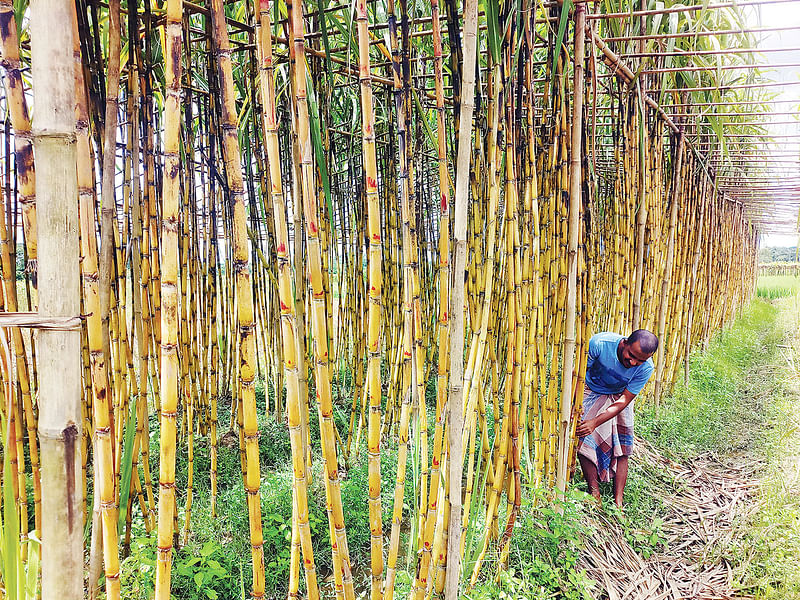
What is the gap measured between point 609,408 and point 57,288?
84.7 inches

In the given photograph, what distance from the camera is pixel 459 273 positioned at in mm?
1028

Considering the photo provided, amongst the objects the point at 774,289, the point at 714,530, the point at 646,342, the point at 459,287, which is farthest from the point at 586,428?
the point at 774,289

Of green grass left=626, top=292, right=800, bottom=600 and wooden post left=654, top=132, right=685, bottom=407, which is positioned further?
wooden post left=654, top=132, right=685, bottom=407

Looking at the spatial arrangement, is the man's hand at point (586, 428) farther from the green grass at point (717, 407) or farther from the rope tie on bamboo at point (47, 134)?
the rope tie on bamboo at point (47, 134)

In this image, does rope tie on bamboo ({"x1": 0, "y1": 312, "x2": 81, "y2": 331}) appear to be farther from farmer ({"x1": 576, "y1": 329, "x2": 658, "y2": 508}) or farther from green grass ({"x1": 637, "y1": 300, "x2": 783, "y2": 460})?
green grass ({"x1": 637, "y1": 300, "x2": 783, "y2": 460})

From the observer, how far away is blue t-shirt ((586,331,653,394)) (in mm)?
2213

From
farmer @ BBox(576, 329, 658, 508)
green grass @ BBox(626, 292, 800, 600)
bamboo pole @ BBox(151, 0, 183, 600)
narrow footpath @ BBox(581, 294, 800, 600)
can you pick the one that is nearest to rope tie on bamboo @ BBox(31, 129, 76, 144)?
bamboo pole @ BBox(151, 0, 183, 600)

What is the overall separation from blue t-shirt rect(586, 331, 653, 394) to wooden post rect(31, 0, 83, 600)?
210 cm

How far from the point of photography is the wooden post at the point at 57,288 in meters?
0.51

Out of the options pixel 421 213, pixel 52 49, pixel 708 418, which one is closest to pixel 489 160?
pixel 52 49

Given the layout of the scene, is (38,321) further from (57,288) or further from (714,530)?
(714,530)

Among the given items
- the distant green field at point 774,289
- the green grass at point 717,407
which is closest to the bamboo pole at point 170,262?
the green grass at point 717,407

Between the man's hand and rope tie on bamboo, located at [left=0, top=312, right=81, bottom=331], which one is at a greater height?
rope tie on bamboo, located at [left=0, top=312, right=81, bottom=331]

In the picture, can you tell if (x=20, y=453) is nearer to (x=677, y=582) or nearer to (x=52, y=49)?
(x=52, y=49)
